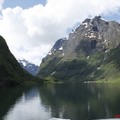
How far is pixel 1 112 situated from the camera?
118 metres

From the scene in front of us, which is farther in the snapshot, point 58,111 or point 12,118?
point 58,111

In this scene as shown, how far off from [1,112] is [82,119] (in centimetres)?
3394

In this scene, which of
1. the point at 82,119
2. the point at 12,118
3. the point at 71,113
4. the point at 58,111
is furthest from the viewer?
the point at 58,111

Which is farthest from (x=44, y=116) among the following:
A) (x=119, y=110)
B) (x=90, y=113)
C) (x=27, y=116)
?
(x=119, y=110)

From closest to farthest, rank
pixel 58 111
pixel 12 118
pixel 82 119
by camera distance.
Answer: pixel 82 119 < pixel 12 118 < pixel 58 111

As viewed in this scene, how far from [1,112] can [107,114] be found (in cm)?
3837

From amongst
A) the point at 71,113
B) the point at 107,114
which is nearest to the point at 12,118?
the point at 71,113

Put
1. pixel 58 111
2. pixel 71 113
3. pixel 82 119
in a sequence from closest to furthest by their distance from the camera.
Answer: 1. pixel 82 119
2. pixel 71 113
3. pixel 58 111

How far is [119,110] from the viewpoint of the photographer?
114 meters

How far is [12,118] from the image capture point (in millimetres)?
106812

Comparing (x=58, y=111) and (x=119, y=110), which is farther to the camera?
(x=58, y=111)

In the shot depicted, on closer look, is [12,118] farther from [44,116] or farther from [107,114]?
[107,114]

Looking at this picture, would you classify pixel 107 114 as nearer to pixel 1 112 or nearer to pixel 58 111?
pixel 58 111

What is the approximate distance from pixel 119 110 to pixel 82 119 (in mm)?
20379
